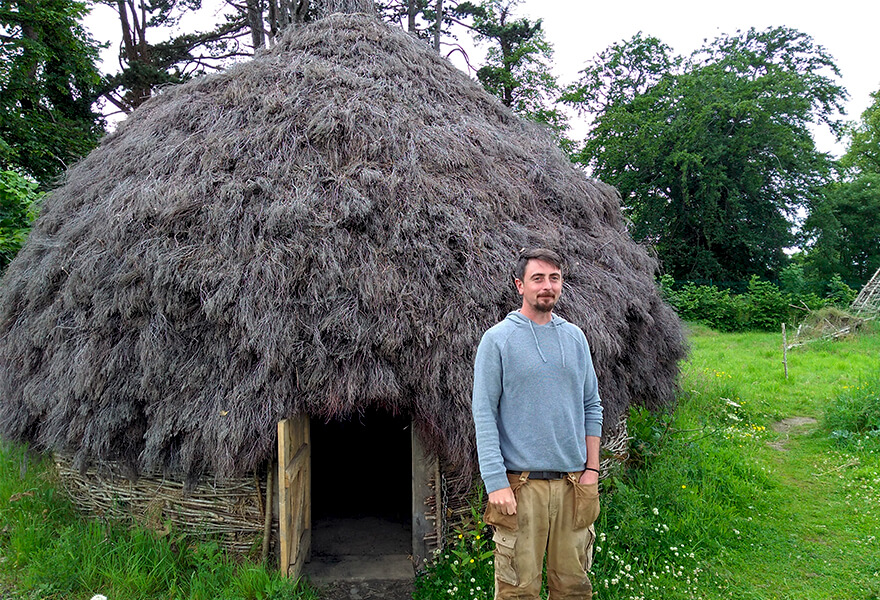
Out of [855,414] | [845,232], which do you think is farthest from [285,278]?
[845,232]

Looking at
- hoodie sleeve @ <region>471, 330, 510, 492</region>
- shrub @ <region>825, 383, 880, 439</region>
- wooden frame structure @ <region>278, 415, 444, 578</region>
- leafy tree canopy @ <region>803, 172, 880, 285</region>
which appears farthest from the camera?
leafy tree canopy @ <region>803, 172, 880, 285</region>

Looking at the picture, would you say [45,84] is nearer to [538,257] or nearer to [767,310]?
[538,257]

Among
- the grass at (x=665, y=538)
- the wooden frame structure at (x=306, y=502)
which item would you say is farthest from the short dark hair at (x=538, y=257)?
the grass at (x=665, y=538)

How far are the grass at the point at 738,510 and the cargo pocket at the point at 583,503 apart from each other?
1213mm

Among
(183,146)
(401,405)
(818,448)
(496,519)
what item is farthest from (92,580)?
(818,448)

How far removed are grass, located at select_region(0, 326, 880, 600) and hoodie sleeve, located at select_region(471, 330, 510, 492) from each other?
1391mm

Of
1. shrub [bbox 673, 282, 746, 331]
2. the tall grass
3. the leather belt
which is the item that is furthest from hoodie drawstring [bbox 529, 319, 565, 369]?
shrub [bbox 673, 282, 746, 331]

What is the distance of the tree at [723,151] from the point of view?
719 inches

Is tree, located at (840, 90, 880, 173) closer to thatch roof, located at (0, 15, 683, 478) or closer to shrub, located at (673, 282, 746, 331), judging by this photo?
shrub, located at (673, 282, 746, 331)

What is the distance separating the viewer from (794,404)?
7859mm

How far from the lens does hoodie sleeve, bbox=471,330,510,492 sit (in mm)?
2334

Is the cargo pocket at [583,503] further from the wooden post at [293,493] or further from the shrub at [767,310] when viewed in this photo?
the shrub at [767,310]

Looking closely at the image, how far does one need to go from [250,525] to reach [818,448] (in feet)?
19.4

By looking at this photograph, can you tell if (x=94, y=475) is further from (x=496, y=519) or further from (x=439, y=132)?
(x=439, y=132)
